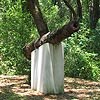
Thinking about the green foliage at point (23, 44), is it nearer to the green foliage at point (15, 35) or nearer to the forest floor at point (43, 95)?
the green foliage at point (15, 35)

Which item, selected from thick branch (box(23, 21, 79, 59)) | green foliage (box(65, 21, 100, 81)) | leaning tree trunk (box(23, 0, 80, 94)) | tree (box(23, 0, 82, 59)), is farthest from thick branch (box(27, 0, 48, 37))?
green foliage (box(65, 21, 100, 81))

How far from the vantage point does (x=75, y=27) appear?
762 cm

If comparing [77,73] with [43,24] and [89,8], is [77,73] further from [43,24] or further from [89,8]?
[89,8]

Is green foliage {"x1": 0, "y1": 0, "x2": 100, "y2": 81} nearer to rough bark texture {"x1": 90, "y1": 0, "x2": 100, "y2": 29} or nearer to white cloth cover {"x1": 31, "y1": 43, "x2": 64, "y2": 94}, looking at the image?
rough bark texture {"x1": 90, "y1": 0, "x2": 100, "y2": 29}

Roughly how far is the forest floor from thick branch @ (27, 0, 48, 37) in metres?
1.60

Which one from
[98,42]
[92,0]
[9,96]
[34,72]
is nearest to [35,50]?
[34,72]

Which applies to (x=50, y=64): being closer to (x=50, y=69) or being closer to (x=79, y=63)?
(x=50, y=69)

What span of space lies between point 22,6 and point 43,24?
10.2 feet

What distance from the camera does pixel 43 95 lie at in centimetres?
846

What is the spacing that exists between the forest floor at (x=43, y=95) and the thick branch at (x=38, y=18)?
5.25 ft

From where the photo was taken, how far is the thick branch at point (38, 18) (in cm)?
948

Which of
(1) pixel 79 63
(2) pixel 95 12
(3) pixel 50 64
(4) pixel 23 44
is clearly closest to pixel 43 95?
(3) pixel 50 64

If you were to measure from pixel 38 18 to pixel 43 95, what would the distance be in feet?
7.73

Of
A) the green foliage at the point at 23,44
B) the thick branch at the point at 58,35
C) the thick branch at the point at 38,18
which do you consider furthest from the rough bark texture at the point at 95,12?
the thick branch at the point at 58,35
